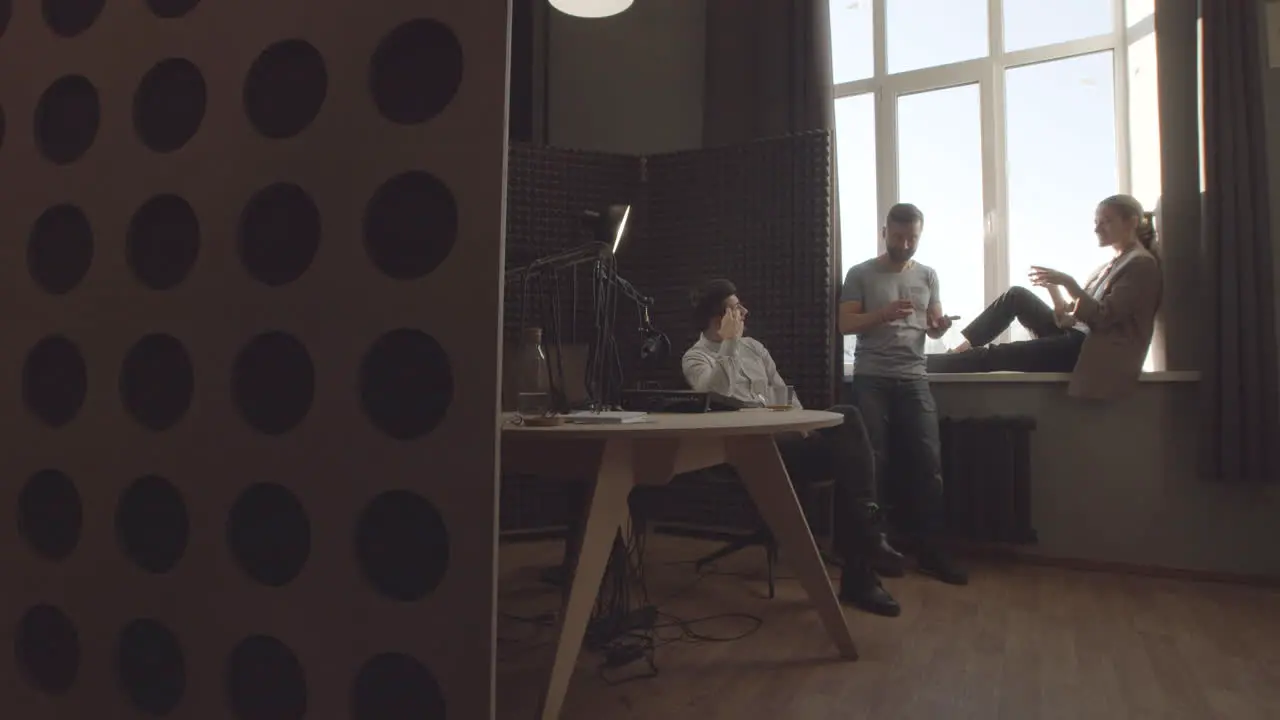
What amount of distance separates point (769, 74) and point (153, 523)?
3091mm

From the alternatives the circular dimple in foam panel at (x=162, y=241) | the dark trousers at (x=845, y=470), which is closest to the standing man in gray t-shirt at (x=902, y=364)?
the dark trousers at (x=845, y=470)

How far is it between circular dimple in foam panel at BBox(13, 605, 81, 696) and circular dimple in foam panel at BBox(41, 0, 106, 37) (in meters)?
0.67

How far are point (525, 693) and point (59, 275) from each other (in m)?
1.17

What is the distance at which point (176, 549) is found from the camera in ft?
2.60

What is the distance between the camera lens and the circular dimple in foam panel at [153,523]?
79 cm

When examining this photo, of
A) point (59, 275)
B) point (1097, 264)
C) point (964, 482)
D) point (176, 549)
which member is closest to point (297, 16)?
point (59, 275)

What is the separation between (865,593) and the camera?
2.27 metres

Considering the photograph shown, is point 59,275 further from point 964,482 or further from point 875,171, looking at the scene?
point 875,171

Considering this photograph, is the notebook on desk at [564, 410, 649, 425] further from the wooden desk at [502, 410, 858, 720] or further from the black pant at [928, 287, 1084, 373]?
the black pant at [928, 287, 1084, 373]

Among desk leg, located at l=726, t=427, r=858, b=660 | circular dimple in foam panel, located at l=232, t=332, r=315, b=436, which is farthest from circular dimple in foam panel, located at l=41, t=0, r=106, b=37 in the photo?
desk leg, located at l=726, t=427, r=858, b=660

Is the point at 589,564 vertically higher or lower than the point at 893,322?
lower

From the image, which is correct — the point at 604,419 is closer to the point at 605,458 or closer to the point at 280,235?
the point at 605,458

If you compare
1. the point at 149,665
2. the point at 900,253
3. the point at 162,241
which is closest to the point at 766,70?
the point at 900,253

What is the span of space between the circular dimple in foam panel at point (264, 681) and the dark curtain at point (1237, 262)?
2961 mm
